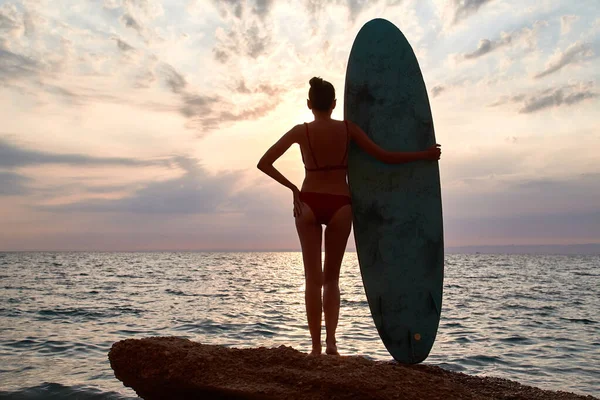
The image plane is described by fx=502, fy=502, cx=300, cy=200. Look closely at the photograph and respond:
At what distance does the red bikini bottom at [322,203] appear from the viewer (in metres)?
4.13

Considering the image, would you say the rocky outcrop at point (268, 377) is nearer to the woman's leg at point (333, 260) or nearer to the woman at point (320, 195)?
the woman's leg at point (333, 260)

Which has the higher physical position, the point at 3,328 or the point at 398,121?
the point at 398,121

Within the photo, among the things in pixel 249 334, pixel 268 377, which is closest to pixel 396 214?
pixel 268 377

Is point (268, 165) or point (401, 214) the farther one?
point (401, 214)

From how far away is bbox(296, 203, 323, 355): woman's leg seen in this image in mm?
4160

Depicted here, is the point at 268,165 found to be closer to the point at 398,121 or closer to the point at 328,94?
the point at 328,94

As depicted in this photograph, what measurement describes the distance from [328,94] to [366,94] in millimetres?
824

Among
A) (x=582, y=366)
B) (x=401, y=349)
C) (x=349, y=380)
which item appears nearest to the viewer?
(x=349, y=380)

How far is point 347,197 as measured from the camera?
421cm

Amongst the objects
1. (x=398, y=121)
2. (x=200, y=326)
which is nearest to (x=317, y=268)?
(x=398, y=121)

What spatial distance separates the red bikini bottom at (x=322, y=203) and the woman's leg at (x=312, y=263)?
1.7 inches

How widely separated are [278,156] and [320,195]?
0.50 m

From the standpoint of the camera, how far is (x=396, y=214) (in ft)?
15.8

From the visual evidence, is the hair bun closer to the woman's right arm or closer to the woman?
the woman
